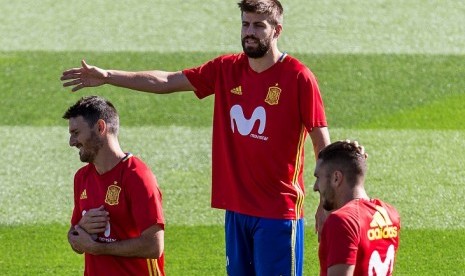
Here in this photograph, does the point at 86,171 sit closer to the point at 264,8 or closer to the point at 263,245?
the point at 263,245

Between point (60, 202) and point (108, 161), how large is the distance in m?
4.37

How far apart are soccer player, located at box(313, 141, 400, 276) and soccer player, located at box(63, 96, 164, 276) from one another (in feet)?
3.90

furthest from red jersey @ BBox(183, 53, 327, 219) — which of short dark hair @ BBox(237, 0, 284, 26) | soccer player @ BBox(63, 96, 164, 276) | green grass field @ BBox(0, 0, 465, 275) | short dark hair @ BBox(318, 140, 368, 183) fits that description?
green grass field @ BBox(0, 0, 465, 275)

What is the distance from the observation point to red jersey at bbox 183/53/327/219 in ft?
23.0

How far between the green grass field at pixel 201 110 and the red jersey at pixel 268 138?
7.09 ft

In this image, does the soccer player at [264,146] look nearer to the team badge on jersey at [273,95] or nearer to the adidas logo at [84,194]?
the team badge on jersey at [273,95]

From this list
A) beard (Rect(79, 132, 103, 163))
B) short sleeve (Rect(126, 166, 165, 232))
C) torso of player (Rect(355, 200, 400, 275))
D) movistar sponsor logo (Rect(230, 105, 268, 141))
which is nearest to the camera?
torso of player (Rect(355, 200, 400, 275))

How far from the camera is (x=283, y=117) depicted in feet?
23.0

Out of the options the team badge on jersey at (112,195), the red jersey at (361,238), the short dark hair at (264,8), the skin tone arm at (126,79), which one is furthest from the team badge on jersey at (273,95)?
the red jersey at (361,238)

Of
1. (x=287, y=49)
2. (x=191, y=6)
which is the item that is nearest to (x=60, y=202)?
(x=287, y=49)

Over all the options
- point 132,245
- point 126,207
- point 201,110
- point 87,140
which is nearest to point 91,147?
point 87,140

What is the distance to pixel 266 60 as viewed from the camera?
23.3ft

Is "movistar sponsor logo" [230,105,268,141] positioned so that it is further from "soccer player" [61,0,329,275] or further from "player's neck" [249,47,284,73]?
"player's neck" [249,47,284,73]

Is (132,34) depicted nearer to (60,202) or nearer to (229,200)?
(60,202)
